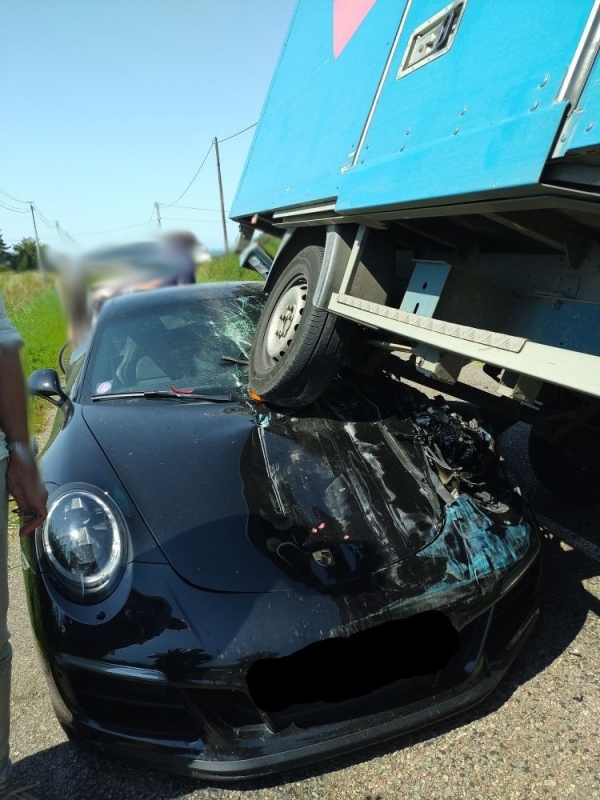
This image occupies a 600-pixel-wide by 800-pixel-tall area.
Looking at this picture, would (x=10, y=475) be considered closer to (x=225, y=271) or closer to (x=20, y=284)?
(x=20, y=284)

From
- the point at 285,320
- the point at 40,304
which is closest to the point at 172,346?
the point at 285,320

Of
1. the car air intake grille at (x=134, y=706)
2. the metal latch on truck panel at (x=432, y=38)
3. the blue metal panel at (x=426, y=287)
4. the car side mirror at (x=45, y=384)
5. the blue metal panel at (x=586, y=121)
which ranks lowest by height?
the car air intake grille at (x=134, y=706)

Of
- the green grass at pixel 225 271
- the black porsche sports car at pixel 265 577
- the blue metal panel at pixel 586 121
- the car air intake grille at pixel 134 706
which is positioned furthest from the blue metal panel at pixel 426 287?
the green grass at pixel 225 271

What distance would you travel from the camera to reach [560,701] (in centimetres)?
205

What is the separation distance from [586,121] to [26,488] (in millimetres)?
1723

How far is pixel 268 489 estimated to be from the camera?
2250mm

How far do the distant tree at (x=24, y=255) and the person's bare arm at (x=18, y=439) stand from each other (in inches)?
37.4

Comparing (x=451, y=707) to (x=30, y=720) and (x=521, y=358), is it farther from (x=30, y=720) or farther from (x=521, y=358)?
(x=30, y=720)

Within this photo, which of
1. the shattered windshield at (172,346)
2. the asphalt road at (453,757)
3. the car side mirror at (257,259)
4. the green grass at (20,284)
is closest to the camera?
the asphalt road at (453,757)

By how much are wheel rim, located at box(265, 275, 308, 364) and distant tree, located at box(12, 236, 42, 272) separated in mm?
1199

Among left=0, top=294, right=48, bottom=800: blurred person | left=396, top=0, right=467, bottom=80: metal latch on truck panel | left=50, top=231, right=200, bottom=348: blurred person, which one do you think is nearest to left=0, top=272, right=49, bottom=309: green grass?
left=50, top=231, right=200, bottom=348: blurred person

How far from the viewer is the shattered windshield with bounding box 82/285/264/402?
9.47 feet

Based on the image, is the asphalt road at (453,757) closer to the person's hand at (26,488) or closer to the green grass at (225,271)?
the person's hand at (26,488)

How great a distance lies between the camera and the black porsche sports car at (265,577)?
1660 mm
